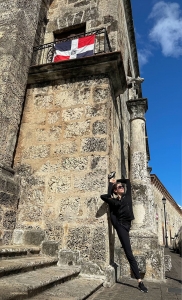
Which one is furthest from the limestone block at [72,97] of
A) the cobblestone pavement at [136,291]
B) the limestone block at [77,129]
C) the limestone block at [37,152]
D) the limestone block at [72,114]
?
the cobblestone pavement at [136,291]

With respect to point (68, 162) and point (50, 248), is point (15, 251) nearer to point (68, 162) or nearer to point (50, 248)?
point (50, 248)

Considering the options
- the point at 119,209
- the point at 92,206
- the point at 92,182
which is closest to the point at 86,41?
the point at 92,182

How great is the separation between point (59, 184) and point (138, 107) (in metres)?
3.10

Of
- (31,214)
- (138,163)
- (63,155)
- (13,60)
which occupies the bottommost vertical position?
(31,214)

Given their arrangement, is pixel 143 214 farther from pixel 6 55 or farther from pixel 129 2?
pixel 129 2

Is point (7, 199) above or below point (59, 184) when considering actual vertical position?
below

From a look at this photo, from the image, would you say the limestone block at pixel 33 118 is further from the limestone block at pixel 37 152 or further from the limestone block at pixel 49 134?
the limestone block at pixel 37 152

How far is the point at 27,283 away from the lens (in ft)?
7.07

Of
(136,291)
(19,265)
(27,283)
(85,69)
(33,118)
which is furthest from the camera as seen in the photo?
(33,118)

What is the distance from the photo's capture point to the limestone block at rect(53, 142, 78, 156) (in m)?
4.16

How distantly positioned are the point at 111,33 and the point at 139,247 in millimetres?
4968

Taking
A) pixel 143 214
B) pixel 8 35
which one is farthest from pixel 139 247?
pixel 8 35

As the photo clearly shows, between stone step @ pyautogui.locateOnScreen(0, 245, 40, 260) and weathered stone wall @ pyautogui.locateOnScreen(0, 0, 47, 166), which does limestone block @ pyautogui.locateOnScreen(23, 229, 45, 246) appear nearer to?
stone step @ pyautogui.locateOnScreen(0, 245, 40, 260)

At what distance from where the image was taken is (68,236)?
365 cm
